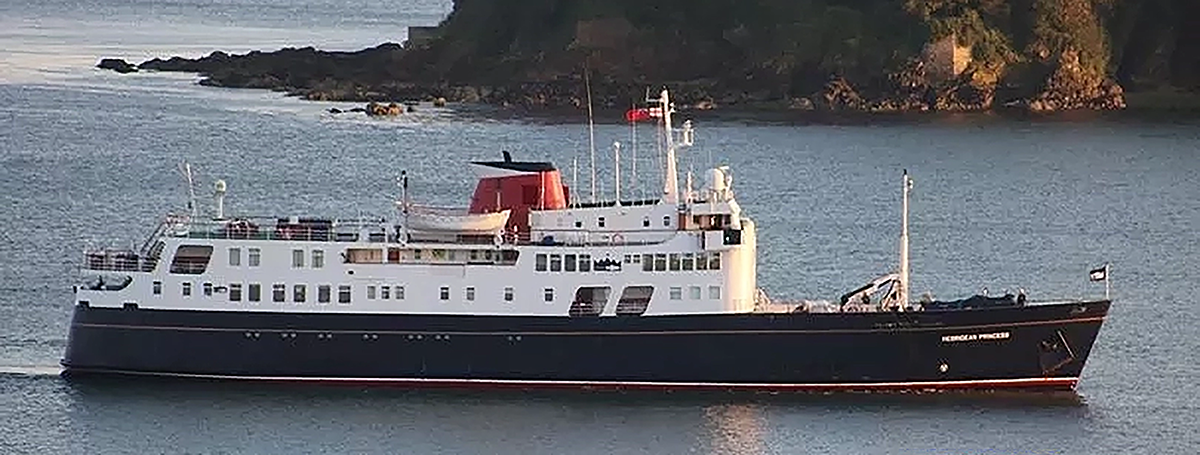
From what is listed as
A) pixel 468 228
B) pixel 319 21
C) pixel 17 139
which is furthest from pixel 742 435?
pixel 319 21

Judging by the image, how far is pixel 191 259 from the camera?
2093 inches

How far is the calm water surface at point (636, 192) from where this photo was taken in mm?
50906

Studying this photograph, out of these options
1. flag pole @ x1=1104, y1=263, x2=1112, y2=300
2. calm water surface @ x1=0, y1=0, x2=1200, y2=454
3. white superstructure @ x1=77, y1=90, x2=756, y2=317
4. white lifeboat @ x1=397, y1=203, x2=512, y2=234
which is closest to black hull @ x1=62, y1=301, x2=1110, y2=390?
white superstructure @ x1=77, y1=90, x2=756, y2=317

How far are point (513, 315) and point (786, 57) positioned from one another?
195 ft

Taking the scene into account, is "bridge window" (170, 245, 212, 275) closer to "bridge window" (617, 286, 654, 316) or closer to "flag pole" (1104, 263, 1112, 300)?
"bridge window" (617, 286, 654, 316)

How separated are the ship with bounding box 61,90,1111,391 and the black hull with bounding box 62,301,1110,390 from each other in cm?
2

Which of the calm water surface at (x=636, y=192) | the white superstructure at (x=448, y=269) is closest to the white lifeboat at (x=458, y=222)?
the white superstructure at (x=448, y=269)

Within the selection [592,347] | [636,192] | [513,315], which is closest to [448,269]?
[513,315]

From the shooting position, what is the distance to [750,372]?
174ft

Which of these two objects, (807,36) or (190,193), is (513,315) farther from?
(807,36)

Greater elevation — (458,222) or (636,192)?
(458,222)

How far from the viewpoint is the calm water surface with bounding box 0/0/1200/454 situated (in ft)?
167

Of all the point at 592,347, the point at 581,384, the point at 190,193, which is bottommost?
the point at 581,384

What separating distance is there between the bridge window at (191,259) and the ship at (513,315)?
24 mm
